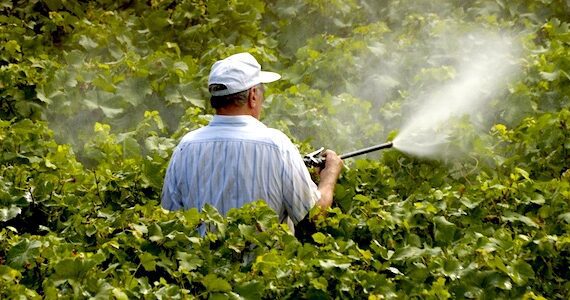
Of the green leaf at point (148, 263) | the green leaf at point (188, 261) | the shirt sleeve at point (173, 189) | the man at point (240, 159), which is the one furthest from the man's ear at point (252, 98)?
the green leaf at point (148, 263)

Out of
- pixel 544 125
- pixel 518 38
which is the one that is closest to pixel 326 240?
pixel 544 125

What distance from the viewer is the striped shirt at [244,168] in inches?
177

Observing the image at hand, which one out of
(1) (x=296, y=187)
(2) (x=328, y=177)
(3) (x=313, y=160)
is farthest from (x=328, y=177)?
(1) (x=296, y=187)

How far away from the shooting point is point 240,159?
14.8ft

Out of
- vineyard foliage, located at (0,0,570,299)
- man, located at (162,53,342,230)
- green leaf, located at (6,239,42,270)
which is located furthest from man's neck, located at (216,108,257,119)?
green leaf, located at (6,239,42,270)

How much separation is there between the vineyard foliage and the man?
8.4 inches

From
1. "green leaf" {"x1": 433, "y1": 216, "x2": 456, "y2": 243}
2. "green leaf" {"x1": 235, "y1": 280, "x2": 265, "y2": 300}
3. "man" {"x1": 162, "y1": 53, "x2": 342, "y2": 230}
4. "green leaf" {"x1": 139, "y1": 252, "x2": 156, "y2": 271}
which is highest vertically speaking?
"man" {"x1": 162, "y1": 53, "x2": 342, "y2": 230}

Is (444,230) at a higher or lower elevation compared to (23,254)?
lower

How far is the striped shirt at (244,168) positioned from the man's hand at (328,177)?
14 cm

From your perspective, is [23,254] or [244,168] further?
[244,168]

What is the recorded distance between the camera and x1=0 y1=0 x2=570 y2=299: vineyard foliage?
4031 millimetres

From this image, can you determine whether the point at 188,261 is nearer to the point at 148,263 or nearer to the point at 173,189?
the point at 148,263

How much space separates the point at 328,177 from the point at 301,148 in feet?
2.41

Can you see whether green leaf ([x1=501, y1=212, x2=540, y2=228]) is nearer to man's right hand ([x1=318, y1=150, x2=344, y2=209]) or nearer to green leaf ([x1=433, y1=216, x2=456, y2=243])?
green leaf ([x1=433, y1=216, x2=456, y2=243])
